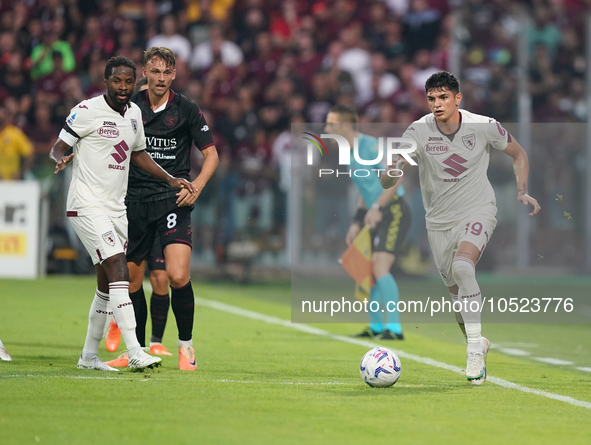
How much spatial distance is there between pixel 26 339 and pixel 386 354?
3.82m

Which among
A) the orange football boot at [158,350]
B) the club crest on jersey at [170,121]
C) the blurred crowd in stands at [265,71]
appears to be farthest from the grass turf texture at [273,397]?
the blurred crowd in stands at [265,71]

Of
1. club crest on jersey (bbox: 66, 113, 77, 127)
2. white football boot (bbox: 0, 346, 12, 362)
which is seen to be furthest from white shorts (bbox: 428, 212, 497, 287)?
white football boot (bbox: 0, 346, 12, 362)

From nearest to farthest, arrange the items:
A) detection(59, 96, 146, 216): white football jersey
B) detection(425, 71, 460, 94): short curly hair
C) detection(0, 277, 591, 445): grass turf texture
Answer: detection(0, 277, 591, 445): grass turf texture → detection(59, 96, 146, 216): white football jersey → detection(425, 71, 460, 94): short curly hair

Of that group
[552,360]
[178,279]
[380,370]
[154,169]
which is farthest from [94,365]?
[552,360]

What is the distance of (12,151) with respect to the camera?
14852 mm

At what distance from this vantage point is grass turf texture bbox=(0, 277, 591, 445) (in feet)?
14.8

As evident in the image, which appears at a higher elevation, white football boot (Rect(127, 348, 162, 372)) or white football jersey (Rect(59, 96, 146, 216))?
white football jersey (Rect(59, 96, 146, 216))

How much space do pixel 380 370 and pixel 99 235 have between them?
2.11 meters

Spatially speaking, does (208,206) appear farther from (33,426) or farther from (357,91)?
(33,426)

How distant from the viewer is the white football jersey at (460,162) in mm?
6805

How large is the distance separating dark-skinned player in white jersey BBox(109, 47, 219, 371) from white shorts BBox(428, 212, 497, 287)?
1.77m

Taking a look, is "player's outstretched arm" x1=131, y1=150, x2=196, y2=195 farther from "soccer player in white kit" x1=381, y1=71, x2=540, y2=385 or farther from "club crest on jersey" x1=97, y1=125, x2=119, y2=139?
"soccer player in white kit" x1=381, y1=71, x2=540, y2=385

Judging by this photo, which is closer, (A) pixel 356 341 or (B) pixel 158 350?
(B) pixel 158 350

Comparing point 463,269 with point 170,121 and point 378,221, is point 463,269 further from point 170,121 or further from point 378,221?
point 378,221
